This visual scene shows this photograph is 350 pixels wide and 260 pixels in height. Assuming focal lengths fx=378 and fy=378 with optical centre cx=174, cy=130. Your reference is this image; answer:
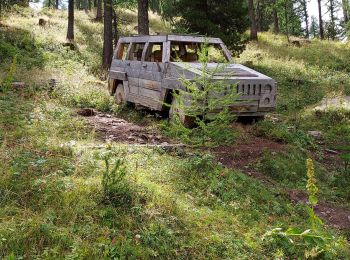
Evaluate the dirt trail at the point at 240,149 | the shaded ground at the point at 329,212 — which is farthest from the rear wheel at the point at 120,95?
the shaded ground at the point at 329,212

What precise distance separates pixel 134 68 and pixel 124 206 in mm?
6546

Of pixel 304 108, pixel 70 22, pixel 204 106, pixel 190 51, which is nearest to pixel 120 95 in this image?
pixel 190 51

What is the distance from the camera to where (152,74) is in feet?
30.9

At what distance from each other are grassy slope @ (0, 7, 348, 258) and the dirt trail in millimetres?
423

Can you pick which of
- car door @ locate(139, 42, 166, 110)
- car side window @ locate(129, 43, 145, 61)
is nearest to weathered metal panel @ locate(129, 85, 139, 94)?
car door @ locate(139, 42, 166, 110)

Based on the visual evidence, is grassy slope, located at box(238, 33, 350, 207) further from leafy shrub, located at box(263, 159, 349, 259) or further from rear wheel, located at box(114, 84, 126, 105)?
rear wheel, located at box(114, 84, 126, 105)

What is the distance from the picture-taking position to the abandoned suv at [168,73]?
8093 mm

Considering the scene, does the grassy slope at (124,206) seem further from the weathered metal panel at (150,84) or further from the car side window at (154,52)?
the car side window at (154,52)

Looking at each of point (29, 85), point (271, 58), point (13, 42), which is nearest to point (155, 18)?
point (271, 58)

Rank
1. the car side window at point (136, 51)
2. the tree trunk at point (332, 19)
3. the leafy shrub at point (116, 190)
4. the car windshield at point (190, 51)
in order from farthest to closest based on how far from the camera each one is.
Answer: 1. the tree trunk at point (332, 19)
2. the car side window at point (136, 51)
3. the car windshield at point (190, 51)
4. the leafy shrub at point (116, 190)

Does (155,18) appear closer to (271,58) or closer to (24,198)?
(271,58)

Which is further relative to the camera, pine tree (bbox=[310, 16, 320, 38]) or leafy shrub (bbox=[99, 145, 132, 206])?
pine tree (bbox=[310, 16, 320, 38])

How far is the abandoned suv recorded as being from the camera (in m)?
8.09

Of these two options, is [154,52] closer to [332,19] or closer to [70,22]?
[70,22]
